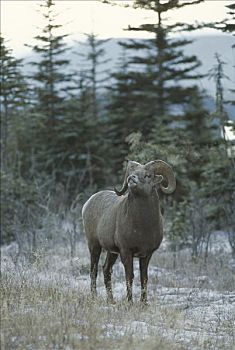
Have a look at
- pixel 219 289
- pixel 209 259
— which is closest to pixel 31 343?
pixel 219 289

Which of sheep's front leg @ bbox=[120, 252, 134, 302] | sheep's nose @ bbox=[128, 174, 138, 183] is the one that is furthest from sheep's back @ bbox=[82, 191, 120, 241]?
sheep's nose @ bbox=[128, 174, 138, 183]

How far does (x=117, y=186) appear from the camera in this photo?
26875 millimetres

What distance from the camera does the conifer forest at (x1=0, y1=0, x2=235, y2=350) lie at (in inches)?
327

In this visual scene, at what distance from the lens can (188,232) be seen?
20.5 metres

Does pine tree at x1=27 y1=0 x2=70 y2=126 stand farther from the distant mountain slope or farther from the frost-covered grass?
the frost-covered grass

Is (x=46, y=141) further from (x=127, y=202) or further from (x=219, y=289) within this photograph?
(x=127, y=202)

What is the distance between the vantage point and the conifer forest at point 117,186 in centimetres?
831

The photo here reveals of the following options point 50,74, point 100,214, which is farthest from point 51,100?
point 100,214

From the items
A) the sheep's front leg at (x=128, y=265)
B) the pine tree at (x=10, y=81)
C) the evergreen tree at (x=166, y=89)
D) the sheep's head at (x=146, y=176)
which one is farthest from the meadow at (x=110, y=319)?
the evergreen tree at (x=166, y=89)

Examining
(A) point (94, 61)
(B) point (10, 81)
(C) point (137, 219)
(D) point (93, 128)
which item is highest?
(A) point (94, 61)

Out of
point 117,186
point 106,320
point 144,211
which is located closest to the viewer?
point 106,320

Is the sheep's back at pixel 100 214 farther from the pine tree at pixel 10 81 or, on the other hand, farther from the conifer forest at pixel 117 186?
the pine tree at pixel 10 81

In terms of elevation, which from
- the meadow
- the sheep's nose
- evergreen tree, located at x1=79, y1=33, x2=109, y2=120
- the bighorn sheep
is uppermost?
evergreen tree, located at x1=79, y1=33, x2=109, y2=120

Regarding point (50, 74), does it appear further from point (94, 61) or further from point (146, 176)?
point (146, 176)
